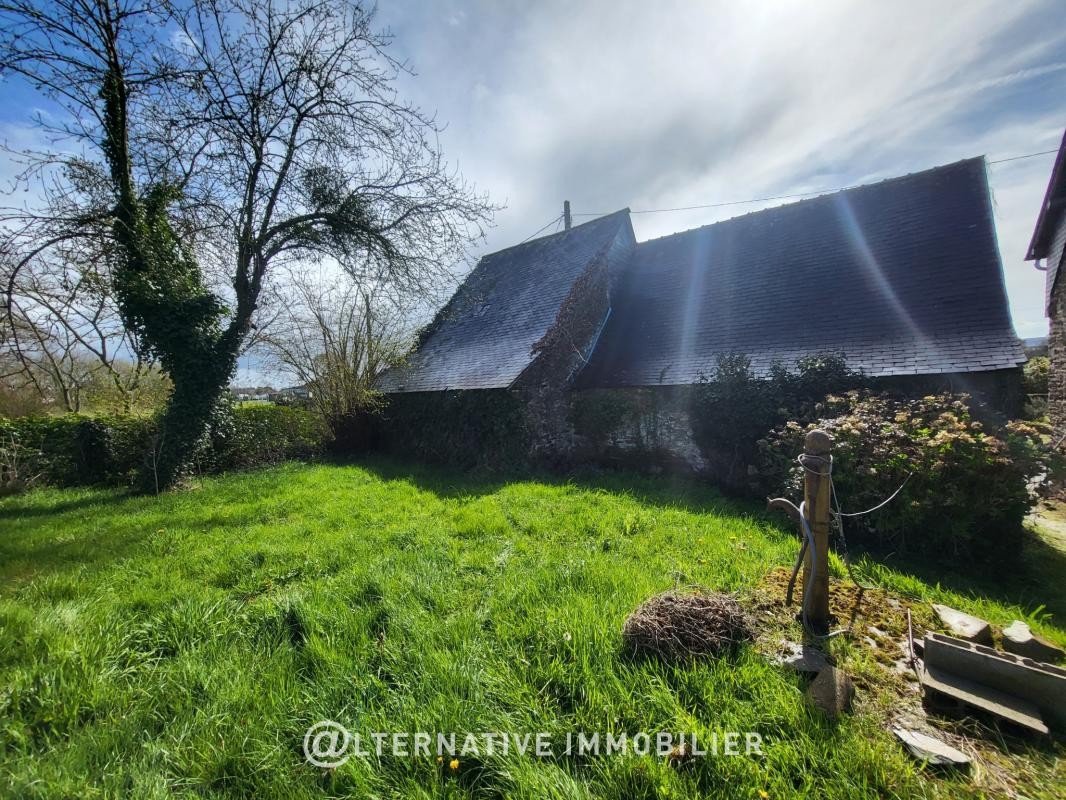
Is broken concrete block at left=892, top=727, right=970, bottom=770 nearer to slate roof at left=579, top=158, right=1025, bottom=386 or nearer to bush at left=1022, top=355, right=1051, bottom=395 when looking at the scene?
slate roof at left=579, top=158, right=1025, bottom=386

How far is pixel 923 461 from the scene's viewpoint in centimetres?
443

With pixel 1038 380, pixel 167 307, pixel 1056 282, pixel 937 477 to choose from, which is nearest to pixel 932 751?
pixel 937 477

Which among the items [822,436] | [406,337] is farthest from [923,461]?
[406,337]

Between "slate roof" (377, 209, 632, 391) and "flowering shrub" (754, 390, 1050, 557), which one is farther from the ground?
"slate roof" (377, 209, 632, 391)

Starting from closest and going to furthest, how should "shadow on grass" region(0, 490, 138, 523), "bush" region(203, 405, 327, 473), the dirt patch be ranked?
the dirt patch → "shadow on grass" region(0, 490, 138, 523) → "bush" region(203, 405, 327, 473)

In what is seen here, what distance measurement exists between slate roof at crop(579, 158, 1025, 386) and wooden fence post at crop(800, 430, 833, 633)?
19.3ft

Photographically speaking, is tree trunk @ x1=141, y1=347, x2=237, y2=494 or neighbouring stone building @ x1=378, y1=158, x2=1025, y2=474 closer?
neighbouring stone building @ x1=378, y1=158, x2=1025, y2=474

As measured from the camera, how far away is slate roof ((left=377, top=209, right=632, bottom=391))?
35.2 feet

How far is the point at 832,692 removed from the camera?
210 centimetres

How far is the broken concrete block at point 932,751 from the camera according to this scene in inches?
68.7

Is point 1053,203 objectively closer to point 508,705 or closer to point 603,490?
point 603,490

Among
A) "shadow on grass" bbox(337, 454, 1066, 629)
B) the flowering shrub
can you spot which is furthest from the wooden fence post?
the flowering shrub

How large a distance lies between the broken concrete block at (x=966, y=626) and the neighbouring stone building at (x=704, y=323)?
5.13m

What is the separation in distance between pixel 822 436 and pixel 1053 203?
1305cm
